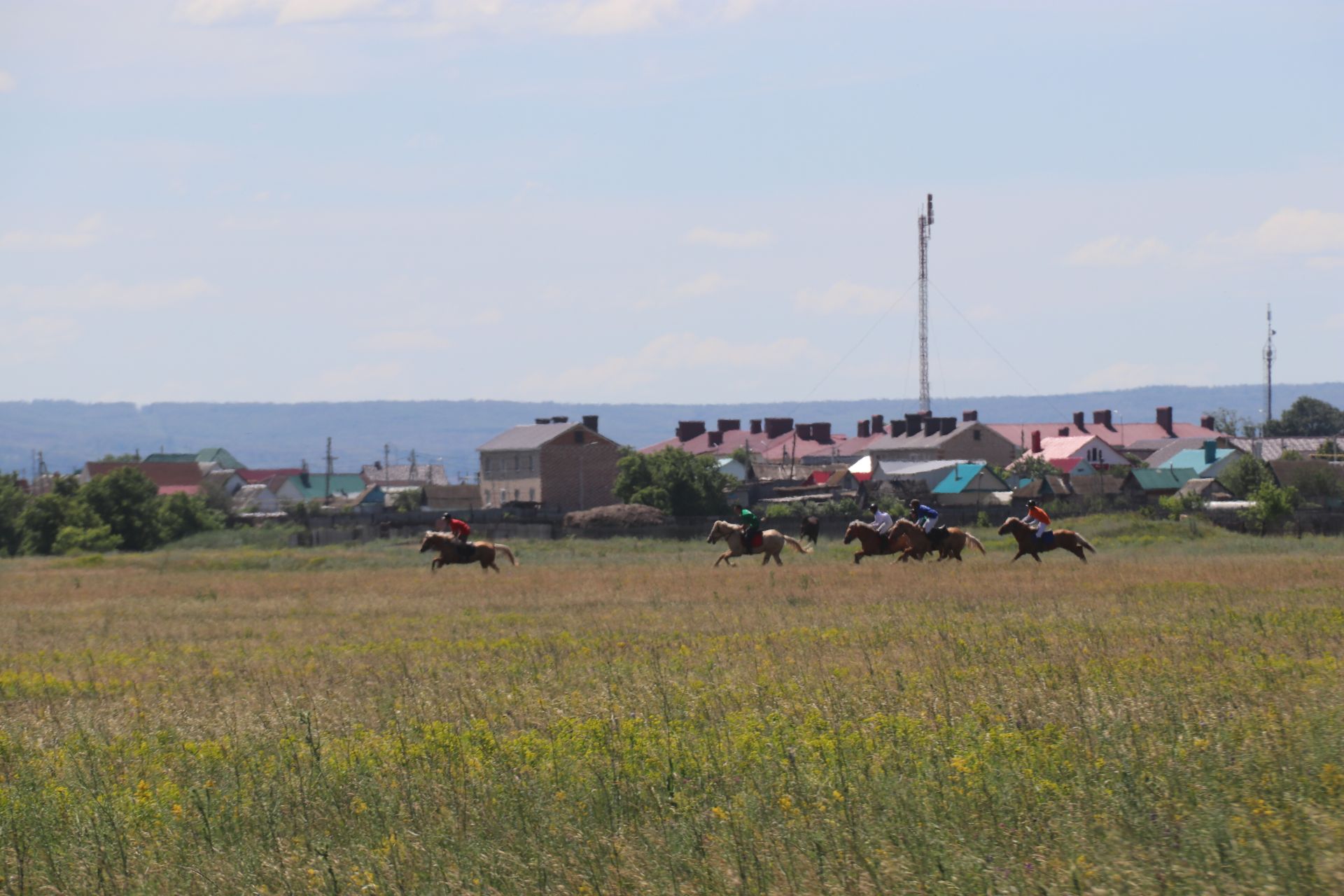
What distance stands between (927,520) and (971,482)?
6183 cm

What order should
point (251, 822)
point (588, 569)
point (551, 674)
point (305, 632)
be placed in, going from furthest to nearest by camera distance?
point (588, 569)
point (305, 632)
point (551, 674)
point (251, 822)

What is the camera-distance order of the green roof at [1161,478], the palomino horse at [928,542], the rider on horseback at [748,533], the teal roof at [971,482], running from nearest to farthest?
the palomino horse at [928,542], the rider on horseback at [748,533], the teal roof at [971,482], the green roof at [1161,478]

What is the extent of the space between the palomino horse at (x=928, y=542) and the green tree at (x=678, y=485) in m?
56.2

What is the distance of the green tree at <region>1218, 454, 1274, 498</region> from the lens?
93250mm

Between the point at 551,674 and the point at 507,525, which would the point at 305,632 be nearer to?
the point at 551,674

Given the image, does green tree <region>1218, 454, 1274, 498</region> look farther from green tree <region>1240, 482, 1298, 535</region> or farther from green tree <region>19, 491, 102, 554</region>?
green tree <region>19, 491, 102, 554</region>

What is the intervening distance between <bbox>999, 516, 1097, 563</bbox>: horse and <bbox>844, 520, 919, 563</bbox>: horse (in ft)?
8.68

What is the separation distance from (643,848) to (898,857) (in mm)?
1562

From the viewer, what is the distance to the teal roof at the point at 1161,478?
4274 inches

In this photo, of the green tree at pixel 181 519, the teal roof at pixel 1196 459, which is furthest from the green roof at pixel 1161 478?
the green tree at pixel 181 519

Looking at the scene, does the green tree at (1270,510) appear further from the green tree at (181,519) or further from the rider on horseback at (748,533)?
the green tree at (181,519)

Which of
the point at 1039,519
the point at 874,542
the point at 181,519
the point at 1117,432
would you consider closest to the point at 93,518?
the point at 181,519

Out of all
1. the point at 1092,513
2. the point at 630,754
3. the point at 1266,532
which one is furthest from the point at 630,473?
the point at 630,754

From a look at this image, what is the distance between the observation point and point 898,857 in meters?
7.88
